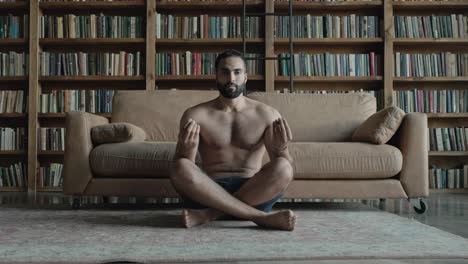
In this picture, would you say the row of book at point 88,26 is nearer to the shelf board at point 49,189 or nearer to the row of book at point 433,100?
the shelf board at point 49,189

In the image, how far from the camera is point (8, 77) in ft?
17.3

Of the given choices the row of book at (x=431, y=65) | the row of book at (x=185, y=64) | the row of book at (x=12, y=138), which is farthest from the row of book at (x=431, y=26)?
the row of book at (x=12, y=138)

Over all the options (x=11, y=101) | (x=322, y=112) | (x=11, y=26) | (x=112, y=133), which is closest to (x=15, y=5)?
(x=11, y=26)

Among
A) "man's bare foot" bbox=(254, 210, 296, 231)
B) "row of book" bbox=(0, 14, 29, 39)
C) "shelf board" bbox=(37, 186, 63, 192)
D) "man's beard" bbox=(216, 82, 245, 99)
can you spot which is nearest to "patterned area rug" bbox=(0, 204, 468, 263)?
"man's bare foot" bbox=(254, 210, 296, 231)

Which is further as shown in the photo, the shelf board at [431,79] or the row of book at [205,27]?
the row of book at [205,27]

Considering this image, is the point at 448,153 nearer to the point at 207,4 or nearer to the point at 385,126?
the point at 385,126

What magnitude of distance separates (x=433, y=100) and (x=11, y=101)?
3971 millimetres

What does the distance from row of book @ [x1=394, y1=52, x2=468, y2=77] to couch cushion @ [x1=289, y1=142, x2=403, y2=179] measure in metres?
2.25

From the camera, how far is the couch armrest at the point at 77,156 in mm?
3318

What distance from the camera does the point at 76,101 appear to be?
530cm

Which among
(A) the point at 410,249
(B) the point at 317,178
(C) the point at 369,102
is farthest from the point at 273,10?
(A) the point at 410,249

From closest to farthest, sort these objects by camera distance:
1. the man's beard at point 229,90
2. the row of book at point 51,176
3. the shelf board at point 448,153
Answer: the man's beard at point 229,90
the shelf board at point 448,153
the row of book at point 51,176

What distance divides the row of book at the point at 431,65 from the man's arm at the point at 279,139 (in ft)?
10.0

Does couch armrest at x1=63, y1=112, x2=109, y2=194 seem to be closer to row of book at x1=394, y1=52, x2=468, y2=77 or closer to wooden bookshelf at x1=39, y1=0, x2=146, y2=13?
wooden bookshelf at x1=39, y1=0, x2=146, y2=13
